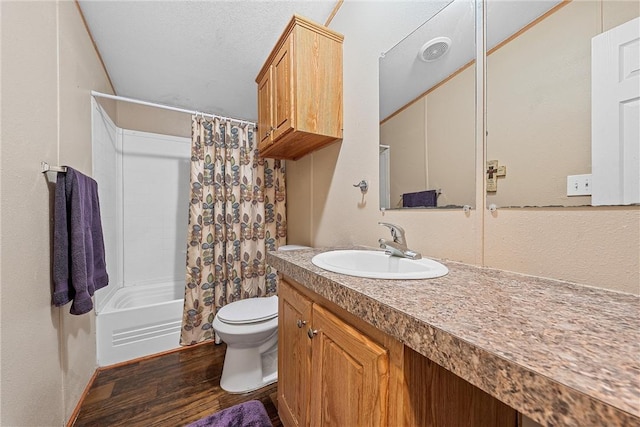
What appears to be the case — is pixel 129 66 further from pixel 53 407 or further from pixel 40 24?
pixel 53 407

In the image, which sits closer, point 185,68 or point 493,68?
point 493,68

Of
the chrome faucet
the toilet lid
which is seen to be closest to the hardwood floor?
the toilet lid

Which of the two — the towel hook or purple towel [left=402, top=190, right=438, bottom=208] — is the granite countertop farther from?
the towel hook

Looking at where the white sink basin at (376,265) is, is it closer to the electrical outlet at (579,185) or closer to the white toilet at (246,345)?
the electrical outlet at (579,185)

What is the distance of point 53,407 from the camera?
1081mm

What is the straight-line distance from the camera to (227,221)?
2.06 meters

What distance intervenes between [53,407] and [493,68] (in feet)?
7.27

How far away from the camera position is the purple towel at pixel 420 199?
1.05 metres

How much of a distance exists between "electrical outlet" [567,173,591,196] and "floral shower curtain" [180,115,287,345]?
75.4 inches

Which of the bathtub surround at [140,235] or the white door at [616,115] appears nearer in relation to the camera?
the white door at [616,115]

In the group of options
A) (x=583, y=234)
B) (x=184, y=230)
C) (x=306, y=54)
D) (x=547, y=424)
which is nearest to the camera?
(x=547, y=424)

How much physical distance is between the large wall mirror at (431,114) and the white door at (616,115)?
308mm

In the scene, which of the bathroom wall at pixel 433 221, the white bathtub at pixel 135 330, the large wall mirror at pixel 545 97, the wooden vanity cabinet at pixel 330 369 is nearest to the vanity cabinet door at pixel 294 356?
the wooden vanity cabinet at pixel 330 369

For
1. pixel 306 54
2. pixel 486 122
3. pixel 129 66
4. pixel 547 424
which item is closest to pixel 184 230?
pixel 129 66
